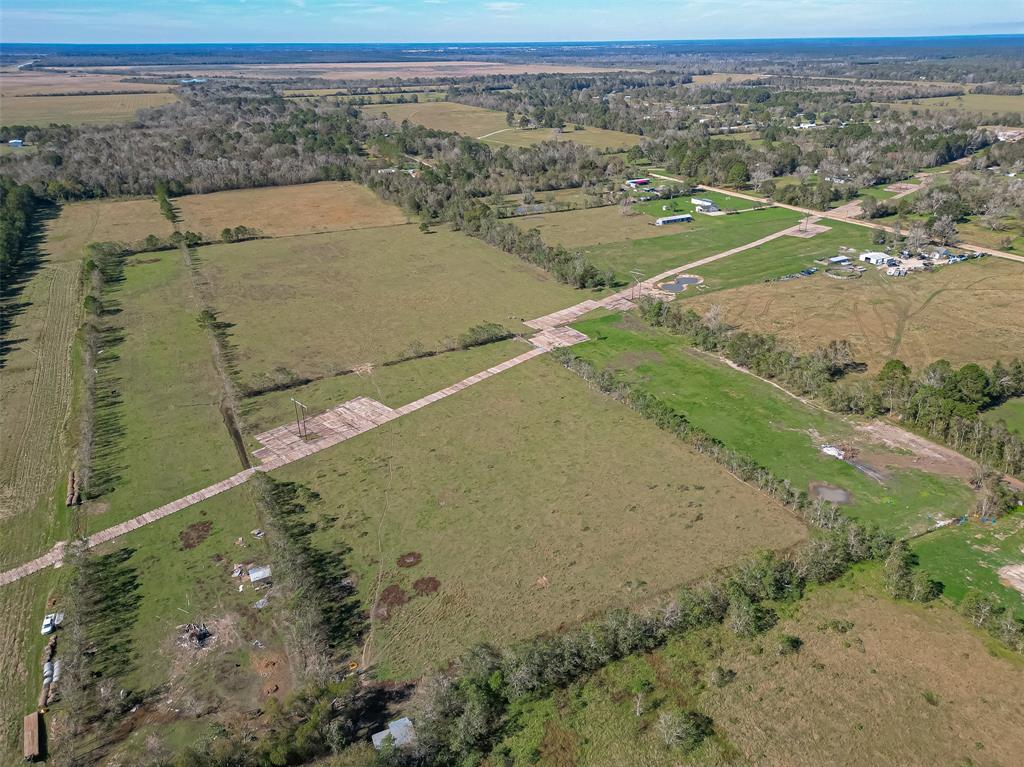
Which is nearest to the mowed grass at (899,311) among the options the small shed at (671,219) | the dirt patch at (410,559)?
the small shed at (671,219)

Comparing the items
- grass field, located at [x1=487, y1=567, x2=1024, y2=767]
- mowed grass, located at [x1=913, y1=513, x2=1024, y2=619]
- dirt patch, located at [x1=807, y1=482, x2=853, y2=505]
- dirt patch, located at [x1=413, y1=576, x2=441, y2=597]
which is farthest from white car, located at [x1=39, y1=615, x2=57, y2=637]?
mowed grass, located at [x1=913, y1=513, x2=1024, y2=619]

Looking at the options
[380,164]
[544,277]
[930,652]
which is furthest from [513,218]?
[930,652]

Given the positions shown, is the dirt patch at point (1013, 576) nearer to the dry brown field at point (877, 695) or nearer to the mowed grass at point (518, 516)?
the dry brown field at point (877, 695)

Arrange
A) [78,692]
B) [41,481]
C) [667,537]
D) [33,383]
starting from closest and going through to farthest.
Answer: [78,692], [667,537], [41,481], [33,383]

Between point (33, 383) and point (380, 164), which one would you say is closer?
point (33, 383)

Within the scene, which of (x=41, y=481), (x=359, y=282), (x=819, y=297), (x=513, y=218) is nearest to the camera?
(x=41, y=481)

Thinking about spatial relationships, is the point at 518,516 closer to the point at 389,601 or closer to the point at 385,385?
the point at 389,601

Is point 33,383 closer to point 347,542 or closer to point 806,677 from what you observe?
point 347,542
